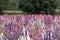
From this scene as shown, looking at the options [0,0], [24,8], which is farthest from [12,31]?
[0,0]

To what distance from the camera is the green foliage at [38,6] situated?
26.4 metres

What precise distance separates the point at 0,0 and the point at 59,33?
83.7 feet

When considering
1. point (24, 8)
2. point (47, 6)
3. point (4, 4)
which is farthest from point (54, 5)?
point (4, 4)

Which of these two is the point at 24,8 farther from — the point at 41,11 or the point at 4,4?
the point at 4,4

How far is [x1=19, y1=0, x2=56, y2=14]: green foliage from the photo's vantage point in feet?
86.6

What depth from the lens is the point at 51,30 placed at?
13.5ft

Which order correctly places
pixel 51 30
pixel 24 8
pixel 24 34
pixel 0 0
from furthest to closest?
pixel 0 0, pixel 24 8, pixel 51 30, pixel 24 34

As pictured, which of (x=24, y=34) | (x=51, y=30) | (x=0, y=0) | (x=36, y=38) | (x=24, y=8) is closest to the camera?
(x=36, y=38)

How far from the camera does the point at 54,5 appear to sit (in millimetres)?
27172

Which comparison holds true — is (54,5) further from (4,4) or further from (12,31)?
(12,31)

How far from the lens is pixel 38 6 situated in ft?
87.8

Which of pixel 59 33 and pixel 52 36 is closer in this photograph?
pixel 52 36

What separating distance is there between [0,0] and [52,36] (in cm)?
2584

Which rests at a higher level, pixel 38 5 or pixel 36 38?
pixel 36 38
